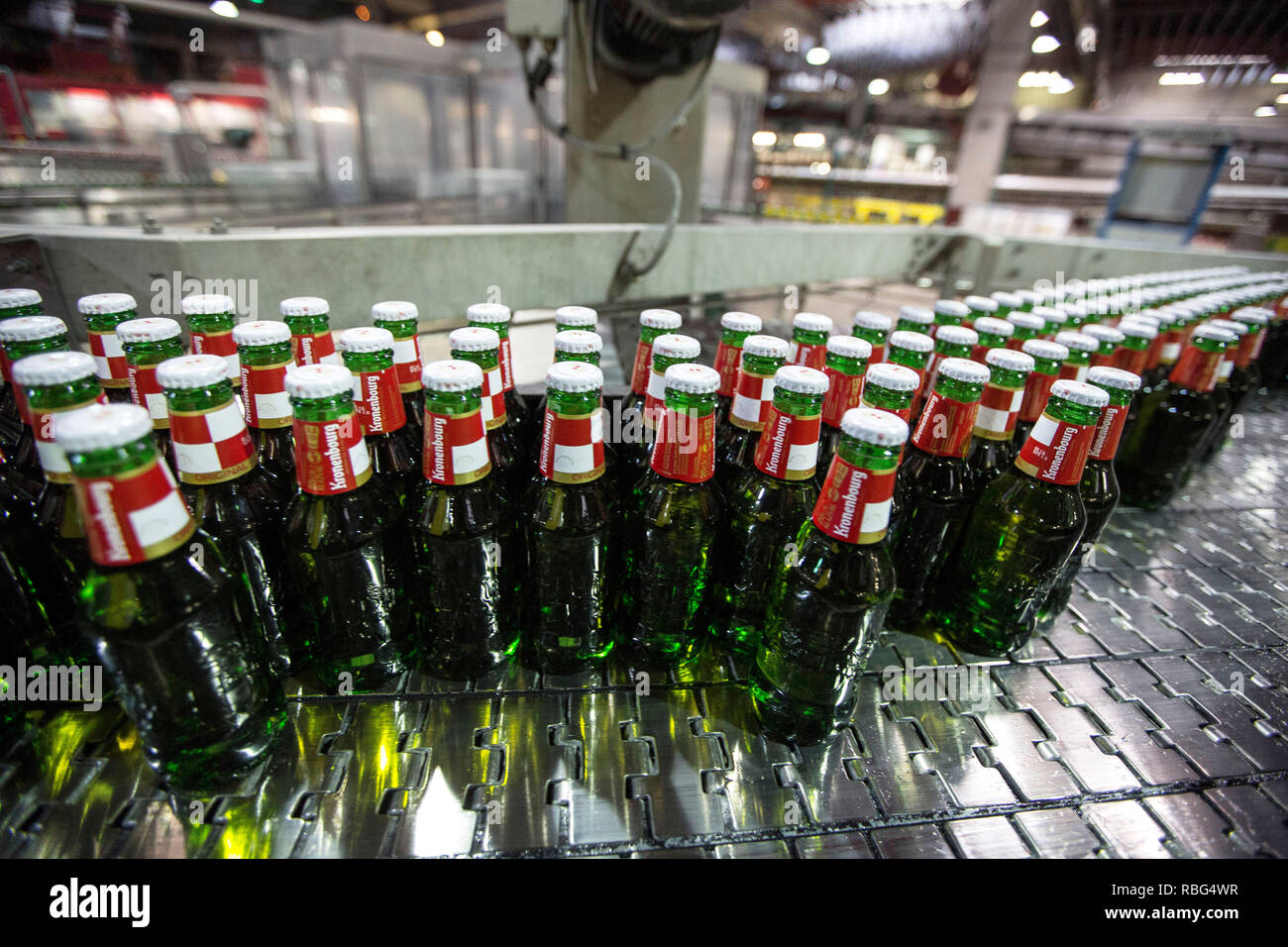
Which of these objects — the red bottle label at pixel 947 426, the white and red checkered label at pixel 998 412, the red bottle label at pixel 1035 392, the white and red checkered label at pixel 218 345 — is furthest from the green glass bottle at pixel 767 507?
the white and red checkered label at pixel 218 345

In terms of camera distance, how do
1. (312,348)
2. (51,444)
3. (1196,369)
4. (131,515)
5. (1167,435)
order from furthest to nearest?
(1167,435)
(1196,369)
(312,348)
(51,444)
(131,515)

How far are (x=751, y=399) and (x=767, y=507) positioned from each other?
0.26 meters

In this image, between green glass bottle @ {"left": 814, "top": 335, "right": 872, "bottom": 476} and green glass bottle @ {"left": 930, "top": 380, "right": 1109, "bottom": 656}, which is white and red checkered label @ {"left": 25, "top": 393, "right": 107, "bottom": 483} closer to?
green glass bottle @ {"left": 814, "top": 335, "right": 872, "bottom": 476}

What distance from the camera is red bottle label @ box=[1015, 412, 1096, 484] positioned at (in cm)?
130

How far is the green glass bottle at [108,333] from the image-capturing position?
1241 mm

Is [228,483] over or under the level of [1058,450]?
under

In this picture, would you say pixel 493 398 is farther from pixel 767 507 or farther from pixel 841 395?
pixel 841 395

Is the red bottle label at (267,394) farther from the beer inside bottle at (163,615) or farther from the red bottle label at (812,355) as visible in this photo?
the red bottle label at (812,355)

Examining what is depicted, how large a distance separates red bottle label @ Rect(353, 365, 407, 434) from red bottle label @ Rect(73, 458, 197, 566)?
1.30ft

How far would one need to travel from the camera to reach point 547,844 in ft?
3.44

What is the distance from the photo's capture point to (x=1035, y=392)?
1.63 m

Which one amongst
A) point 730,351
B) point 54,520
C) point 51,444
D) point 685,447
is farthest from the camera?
point 730,351

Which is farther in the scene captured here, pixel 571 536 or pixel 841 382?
pixel 841 382

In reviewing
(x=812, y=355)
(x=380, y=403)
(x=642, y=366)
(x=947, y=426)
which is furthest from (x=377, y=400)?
(x=947, y=426)
